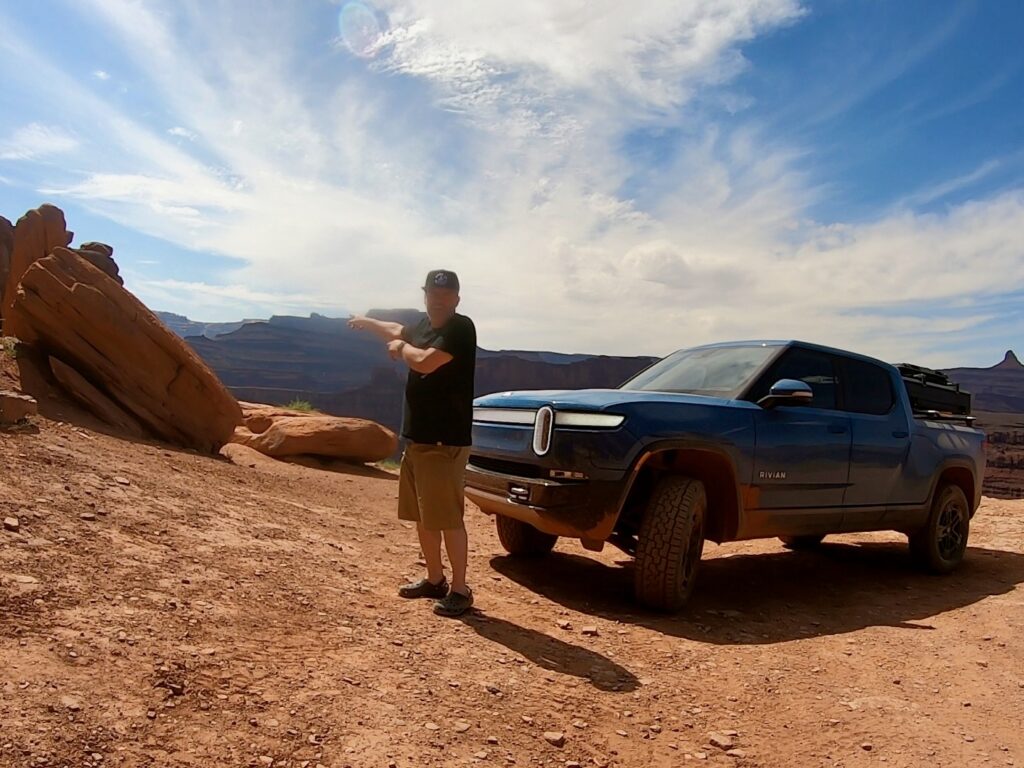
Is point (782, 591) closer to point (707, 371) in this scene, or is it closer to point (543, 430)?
point (707, 371)

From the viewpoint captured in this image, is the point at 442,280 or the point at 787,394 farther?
the point at 787,394

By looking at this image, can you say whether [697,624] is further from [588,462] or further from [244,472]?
[244,472]

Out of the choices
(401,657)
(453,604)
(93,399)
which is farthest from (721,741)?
(93,399)

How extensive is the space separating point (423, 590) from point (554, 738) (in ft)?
5.19

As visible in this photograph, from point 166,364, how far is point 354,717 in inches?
357

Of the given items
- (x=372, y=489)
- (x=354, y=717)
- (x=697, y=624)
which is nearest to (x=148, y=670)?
(x=354, y=717)

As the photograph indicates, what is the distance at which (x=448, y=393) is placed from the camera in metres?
3.75

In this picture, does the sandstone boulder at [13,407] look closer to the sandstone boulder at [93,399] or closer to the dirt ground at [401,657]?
the dirt ground at [401,657]

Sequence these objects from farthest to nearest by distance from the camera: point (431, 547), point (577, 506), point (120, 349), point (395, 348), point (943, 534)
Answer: point (120, 349)
point (943, 534)
point (577, 506)
point (431, 547)
point (395, 348)

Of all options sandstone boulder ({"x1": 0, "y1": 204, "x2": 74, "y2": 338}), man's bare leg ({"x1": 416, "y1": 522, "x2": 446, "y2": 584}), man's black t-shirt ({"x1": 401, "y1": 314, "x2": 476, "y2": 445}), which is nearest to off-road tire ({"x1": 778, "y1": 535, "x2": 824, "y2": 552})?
man's bare leg ({"x1": 416, "y1": 522, "x2": 446, "y2": 584})

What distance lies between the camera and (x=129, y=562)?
11.4ft

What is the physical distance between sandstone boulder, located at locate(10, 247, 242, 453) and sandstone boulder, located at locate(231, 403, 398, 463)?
6.03 ft

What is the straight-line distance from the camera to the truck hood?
4414 mm

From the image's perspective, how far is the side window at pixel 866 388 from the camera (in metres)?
5.79
